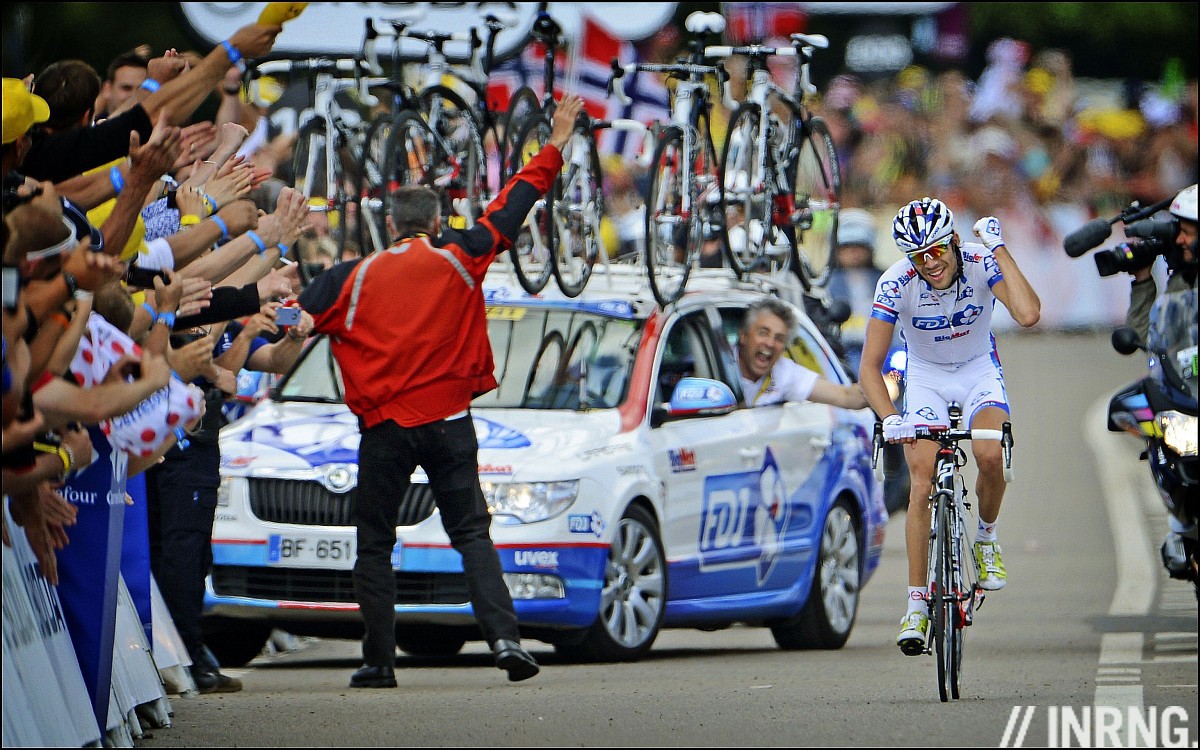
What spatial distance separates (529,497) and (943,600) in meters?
2.26

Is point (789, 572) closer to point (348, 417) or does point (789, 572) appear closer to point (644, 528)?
point (644, 528)

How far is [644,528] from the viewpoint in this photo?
40.3ft

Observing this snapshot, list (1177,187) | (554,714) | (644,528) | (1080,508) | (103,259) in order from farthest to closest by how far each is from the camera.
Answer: (1177,187) < (1080,508) < (644,528) < (554,714) < (103,259)

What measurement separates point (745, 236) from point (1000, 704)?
19.2 ft

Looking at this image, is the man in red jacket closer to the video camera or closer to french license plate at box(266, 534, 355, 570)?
french license plate at box(266, 534, 355, 570)

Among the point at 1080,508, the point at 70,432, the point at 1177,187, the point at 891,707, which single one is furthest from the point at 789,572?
the point at 1177,187

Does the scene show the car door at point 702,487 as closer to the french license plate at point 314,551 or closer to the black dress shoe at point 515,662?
the french license plate at point 314,551

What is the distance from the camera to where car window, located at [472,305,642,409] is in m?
12.7

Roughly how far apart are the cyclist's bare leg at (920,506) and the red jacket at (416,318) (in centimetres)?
200

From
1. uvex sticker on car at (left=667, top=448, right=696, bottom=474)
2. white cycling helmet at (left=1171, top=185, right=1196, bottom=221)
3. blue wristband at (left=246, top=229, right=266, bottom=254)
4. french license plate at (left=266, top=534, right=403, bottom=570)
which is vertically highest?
white cycling helmet at (left=1171, top=185, right=1196, bottom=221)

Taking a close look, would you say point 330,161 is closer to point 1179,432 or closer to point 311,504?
point 311,504

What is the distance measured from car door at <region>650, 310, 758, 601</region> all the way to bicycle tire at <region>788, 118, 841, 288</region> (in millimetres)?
2566

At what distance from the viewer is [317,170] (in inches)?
559

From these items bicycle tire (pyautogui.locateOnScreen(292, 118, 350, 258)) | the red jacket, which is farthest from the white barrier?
bicycle tire (pyautogui.locateOnScreen(292, 118, 350, 258))
